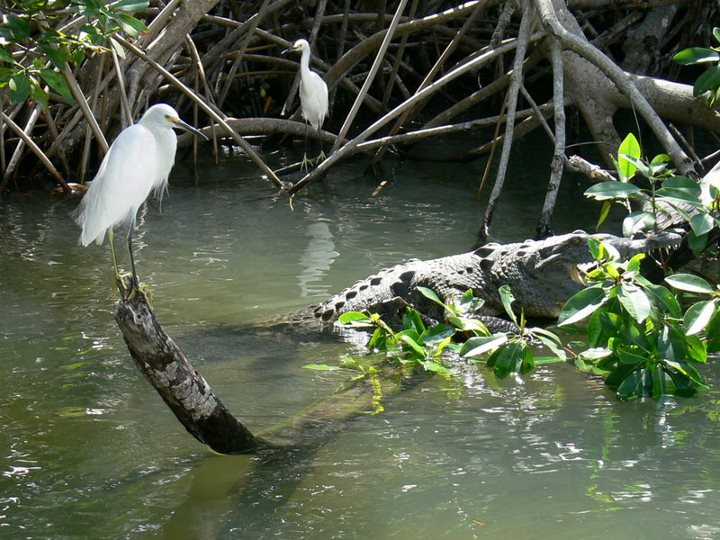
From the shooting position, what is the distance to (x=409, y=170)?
955 centimetres

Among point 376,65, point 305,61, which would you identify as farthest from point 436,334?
point 305,61

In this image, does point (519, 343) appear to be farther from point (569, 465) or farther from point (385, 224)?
point (385, 224)

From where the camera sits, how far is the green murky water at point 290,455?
3.14 m

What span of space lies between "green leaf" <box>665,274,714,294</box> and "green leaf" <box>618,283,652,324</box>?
15 centimetres

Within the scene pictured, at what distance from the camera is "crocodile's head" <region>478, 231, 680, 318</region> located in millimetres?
5371

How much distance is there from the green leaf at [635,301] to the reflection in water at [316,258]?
269cm

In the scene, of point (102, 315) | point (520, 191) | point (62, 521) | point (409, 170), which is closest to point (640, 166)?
point (62, 521)

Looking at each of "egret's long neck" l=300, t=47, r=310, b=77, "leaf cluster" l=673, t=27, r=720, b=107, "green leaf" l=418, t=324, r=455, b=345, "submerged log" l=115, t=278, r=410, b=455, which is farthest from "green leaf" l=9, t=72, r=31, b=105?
"egret's long neck" l=300, t=47, r=310, b=77

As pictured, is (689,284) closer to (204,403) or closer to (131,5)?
(204,403)

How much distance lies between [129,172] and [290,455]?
1405mm

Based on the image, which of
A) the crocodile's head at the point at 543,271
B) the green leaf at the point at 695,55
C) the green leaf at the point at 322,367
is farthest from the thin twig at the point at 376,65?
the green leaf at the point at 322,367

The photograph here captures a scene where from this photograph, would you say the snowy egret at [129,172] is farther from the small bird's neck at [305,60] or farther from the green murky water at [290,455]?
the small bird's neck at [305,60]

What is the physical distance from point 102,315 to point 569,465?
3064 mm

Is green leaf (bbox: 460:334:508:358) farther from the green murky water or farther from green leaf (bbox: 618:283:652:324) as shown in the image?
green leaf (bbox: 618:283:652:324)
